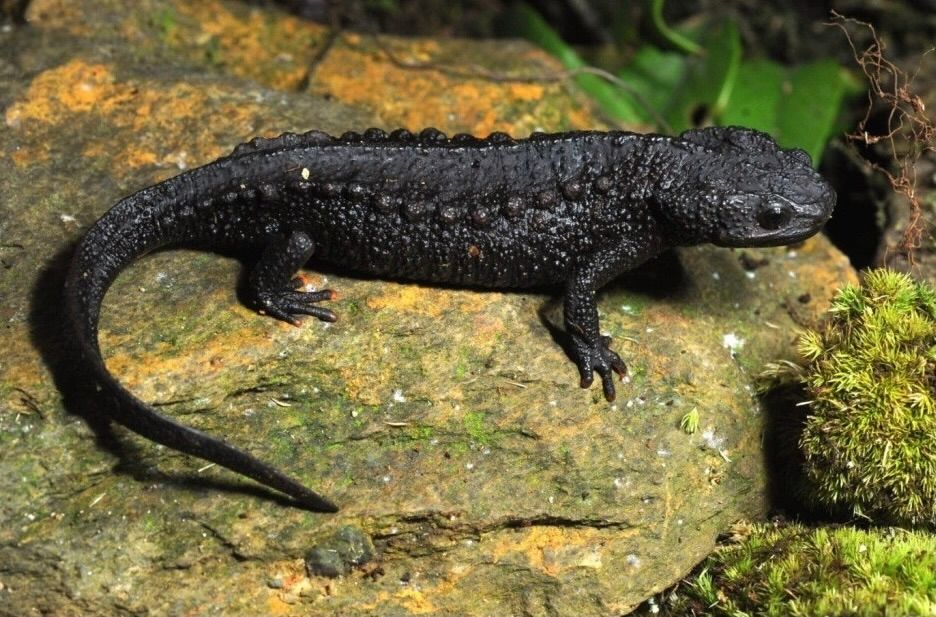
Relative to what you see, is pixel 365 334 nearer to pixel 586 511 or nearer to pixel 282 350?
pixel 282 350

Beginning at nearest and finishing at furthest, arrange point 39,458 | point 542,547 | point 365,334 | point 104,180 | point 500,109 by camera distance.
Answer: point 39,458, point 542,547, point 365,334, point 104,180, point 500,109

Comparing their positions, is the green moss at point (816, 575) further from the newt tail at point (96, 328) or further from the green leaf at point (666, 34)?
the green leaf at point (666, 34)

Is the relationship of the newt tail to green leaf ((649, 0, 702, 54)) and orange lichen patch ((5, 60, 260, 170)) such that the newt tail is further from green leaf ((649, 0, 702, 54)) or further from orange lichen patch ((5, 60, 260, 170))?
green leaf ((649, 0, 702, 54))

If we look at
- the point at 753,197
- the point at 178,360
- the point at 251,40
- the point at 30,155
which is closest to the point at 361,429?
the point at 178,360

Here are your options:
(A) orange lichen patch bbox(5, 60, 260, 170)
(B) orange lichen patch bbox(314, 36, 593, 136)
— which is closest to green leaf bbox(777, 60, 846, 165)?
(B) orange lichen patch bbox(314, 36, 593, 136)

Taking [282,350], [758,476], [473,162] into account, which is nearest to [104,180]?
[282,350]

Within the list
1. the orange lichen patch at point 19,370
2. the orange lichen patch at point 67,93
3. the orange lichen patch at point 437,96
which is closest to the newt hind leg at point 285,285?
the orange lichen patch at point 19,370
